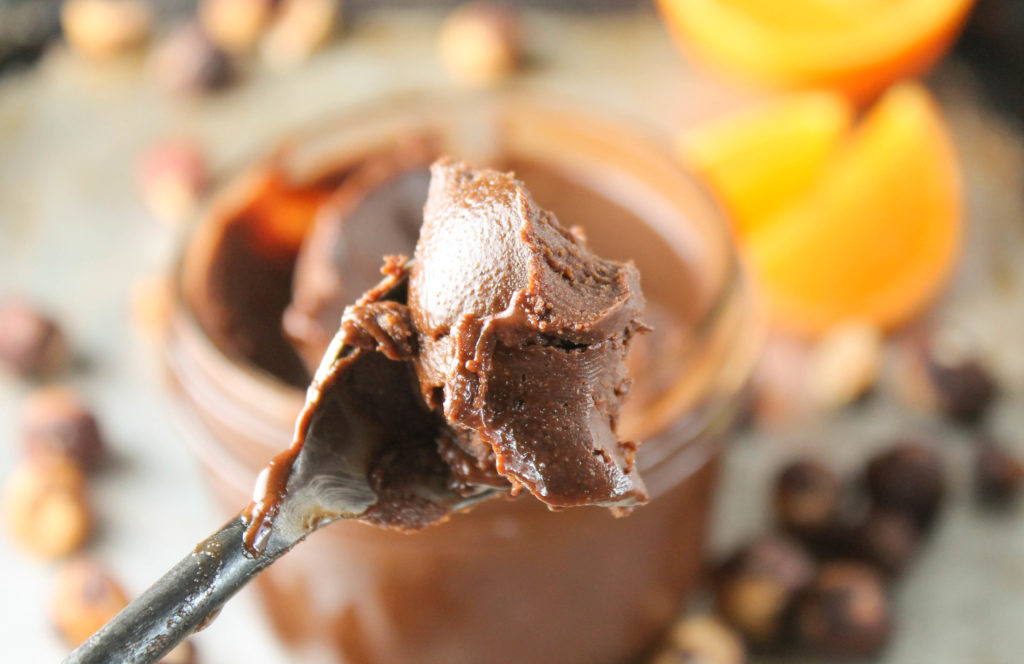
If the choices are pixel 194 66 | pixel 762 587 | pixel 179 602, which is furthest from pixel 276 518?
pixel 194 66

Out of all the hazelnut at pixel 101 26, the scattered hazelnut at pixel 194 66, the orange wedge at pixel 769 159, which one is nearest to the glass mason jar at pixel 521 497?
the orange wedge at pixel 769 159

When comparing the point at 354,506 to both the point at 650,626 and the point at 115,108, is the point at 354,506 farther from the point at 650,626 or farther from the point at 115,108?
the point at 115,108

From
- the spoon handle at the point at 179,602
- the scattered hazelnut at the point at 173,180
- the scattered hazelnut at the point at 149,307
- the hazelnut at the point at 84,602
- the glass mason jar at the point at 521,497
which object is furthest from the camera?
the scattered hazelnut at the point at 173,180

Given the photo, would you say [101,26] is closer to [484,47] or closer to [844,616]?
[484,47]

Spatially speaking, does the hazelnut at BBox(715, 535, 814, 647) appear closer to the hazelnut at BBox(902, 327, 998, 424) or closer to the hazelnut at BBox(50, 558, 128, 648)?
the hazelnut at BBox(902, 327, 998, 424)

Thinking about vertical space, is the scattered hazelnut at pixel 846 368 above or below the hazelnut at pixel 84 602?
above

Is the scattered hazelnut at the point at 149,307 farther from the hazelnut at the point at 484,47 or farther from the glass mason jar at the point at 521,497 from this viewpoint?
the hazelnut at the point at 484,47
